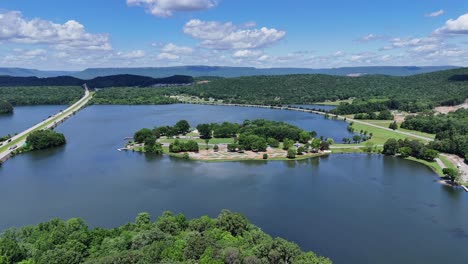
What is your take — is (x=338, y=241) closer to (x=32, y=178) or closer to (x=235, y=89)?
(x=32, y=178)

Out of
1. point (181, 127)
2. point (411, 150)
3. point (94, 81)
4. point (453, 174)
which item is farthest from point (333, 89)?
point (94, 81)

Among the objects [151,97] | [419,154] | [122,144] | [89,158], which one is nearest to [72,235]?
[89,158]

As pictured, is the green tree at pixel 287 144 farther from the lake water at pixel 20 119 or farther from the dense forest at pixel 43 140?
the lake water at pixel 20 119

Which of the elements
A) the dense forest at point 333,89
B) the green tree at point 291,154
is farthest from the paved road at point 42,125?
the dense forest at point 333,89

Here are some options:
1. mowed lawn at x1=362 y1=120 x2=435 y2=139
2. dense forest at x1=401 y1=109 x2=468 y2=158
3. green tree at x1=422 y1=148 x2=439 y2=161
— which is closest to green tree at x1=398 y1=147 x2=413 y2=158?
green tree at x1=422 y1=148 x2=439 y2=161

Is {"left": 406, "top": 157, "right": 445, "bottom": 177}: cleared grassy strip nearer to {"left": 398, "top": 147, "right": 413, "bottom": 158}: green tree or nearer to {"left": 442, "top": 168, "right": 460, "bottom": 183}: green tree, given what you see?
{"left": 398, "top": 147, "right": 413, "bottom": 158}: green tree

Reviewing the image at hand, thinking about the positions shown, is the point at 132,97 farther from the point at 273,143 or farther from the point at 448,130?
the point at 448,130
